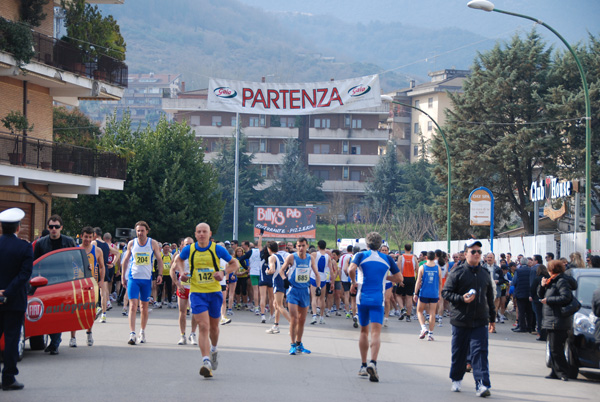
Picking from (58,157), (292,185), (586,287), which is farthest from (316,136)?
(586,287)

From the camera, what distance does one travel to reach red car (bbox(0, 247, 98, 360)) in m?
11.5

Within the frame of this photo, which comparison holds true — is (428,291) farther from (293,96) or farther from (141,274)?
(293,96)

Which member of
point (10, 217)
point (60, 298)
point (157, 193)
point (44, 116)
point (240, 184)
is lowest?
point (60, 298)

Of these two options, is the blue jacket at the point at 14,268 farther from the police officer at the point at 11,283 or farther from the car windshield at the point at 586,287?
the car windshield at the point at 586,287

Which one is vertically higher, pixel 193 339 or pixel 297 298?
pixel 297 298

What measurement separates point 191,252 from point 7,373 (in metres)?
Answer: 2.81

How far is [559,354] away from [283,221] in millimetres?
39664

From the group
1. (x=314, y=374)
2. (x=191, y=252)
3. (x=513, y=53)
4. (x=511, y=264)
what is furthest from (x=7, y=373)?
(x=513, y=53)

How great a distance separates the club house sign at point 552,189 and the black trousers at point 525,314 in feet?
34.6

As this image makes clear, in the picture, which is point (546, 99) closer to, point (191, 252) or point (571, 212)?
point (571, 212)

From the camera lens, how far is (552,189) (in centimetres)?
3284

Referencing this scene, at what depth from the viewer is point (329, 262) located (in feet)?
70.9

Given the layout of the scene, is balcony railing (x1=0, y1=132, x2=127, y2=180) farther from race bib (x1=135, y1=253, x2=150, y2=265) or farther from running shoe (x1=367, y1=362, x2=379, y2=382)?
running shoe (x1=367, y1=362, x2=379, y2=382)

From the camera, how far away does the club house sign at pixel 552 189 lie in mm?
30745
